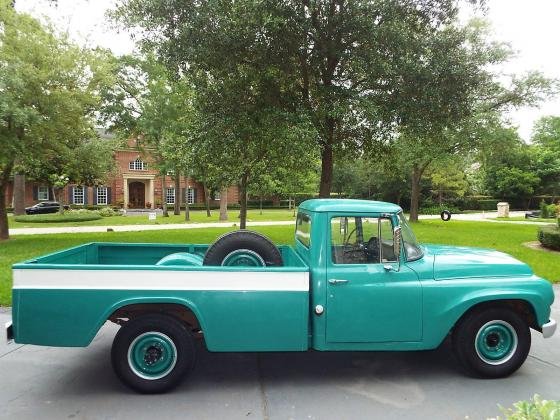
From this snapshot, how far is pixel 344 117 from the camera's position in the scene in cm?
1186

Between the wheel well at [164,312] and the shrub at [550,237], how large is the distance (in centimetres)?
1382

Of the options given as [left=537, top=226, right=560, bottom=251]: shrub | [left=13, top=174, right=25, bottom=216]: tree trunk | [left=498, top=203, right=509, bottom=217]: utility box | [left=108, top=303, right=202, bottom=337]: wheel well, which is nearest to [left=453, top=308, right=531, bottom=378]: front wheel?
[left=108, top=303, right=202, bottom=337]: wheel well

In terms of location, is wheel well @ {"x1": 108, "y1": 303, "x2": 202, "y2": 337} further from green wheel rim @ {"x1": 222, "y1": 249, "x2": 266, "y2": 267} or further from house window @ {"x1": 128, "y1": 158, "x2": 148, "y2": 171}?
house window @ {"x1": 128, "y1": 158, "x2": 148, "y2": 171}

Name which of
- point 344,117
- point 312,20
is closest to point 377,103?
point 344,117

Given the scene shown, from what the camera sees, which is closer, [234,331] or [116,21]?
[234,331]

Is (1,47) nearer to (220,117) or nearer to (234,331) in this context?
(220,117)

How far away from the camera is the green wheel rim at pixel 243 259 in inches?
184

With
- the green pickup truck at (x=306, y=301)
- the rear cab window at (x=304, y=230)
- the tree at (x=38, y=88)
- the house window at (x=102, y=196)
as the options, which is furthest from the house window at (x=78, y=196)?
the rear cab window at (x=304, y=230)

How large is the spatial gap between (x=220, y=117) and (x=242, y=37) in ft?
7.84

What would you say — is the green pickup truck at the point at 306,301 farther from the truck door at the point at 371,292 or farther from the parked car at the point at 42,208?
the parked car at the point at 42,208

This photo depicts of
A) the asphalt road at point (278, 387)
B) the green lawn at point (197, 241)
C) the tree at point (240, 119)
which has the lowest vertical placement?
the asphalt road at point (278, 387)

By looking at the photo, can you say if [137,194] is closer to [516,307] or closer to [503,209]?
[503,209]

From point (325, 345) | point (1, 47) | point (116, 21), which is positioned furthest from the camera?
point (1, 47)

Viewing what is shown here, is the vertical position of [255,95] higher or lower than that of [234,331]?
higher
